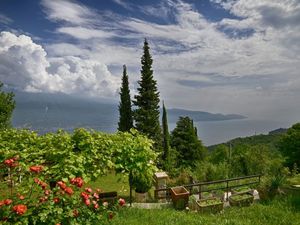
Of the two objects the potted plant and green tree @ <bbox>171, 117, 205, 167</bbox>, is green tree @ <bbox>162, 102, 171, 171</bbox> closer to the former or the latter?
green tree @ <bbox>171, 117, 205, 167</bbox>

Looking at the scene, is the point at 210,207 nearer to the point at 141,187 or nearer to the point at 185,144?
the point at 141,187

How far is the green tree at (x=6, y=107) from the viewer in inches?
725

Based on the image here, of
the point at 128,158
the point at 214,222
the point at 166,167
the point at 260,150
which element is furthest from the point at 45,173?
the point at 260,150

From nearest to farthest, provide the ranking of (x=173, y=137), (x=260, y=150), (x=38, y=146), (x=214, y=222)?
(x=214, y=222), (x=38, y=146), (x=260, y=150), (x=173, y=137)

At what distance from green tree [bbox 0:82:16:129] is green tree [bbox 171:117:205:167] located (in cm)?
2058

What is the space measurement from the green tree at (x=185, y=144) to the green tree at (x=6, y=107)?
20.6 m

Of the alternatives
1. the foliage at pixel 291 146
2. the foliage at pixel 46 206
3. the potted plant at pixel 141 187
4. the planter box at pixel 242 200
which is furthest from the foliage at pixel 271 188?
the foliage at pixel 291 146

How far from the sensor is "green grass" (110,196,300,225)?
6656 millimetres

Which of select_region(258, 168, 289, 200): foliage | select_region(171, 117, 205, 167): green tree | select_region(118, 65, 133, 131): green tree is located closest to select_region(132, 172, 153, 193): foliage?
select_region(258, 168, 289, 200): foliage

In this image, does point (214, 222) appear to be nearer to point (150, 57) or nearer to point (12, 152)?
point (12, 152)

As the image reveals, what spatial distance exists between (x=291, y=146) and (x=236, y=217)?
31.0m

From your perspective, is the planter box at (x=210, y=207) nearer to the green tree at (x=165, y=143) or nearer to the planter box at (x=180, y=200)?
the planter box at (x=180, y=200)

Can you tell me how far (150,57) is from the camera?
29625mm

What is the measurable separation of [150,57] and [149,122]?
7258mm
